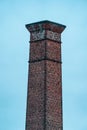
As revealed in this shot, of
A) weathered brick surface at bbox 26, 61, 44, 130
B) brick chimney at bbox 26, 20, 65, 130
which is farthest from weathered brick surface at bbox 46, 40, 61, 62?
weathered brick surface at bbox 26, 61, 44, 130

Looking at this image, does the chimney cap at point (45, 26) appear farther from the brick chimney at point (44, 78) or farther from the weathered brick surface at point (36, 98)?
the weathered brick surface at point (36, 98)

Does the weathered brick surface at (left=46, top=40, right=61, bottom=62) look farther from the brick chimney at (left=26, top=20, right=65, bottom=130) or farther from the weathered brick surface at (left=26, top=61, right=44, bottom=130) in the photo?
the weathered brick surface at (left=26, top=61, right=44, bottom=130)

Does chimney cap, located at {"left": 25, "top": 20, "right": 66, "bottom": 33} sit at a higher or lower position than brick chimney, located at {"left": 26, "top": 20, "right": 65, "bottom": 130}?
higher

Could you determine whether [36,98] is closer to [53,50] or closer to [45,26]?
[53,50]

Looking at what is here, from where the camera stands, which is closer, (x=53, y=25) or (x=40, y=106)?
(x=40, y=106)

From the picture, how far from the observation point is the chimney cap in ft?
57.2

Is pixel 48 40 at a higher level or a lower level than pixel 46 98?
higher

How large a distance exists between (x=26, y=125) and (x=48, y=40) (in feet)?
12.0

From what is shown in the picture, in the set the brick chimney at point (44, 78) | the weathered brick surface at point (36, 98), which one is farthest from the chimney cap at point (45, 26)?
the weathered brick surface at point (36, 98)

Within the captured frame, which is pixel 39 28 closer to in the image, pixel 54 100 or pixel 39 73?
pixel 39 73

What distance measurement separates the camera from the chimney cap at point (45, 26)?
1744 cm

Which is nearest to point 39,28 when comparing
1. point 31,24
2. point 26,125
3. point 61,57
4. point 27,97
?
point 31,24

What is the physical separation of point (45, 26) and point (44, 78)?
2284 millimetres

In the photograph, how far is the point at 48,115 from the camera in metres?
16.3
